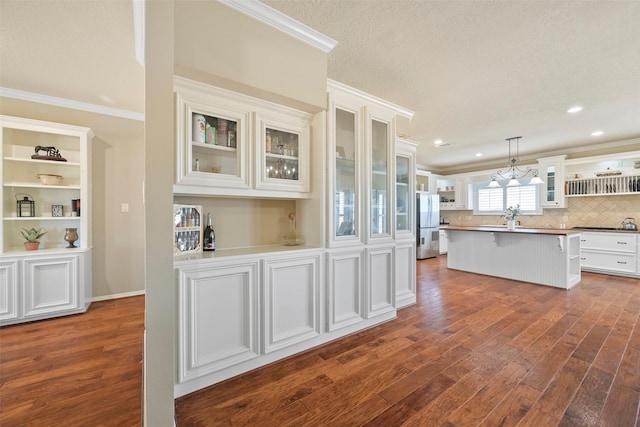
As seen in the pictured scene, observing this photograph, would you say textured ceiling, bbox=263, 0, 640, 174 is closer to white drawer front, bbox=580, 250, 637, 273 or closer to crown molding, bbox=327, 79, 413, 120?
crown molding, bbox=327, 79, 413, 120

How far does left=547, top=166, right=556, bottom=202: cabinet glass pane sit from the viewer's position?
5793mm

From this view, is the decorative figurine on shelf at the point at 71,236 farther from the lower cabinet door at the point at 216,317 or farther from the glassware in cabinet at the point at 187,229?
the lower cabinet door at the point at 216,317

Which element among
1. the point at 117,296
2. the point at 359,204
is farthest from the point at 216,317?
the point at 117,296

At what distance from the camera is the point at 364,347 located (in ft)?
7.85

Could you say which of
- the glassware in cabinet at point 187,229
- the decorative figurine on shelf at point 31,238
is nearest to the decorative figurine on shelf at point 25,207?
the decorative figurine on shelf at point 31,238

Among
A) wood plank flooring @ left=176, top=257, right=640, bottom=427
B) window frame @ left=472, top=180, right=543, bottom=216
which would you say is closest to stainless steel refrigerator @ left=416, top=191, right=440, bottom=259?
window frame @ left=472, top=180, right=543, bottom=216

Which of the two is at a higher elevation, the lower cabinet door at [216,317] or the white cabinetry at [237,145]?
the white cabinetry at [237,145]

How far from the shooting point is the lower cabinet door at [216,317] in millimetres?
1765

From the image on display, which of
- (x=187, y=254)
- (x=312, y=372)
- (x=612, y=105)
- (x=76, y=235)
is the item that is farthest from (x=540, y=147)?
(x=76, y=235)

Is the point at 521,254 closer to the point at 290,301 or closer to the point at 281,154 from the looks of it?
the point at 290,301

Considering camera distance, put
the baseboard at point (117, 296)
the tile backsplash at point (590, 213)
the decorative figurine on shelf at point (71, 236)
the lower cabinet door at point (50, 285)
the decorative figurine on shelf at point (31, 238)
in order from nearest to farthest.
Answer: the lower cabinet door at point (50, 285), the decorative figurine on shelf at point (31, 238), the decorative figurine on shelf at point (71, 236), the baseboard at point (117, 296), the tile backsplash at point (590, 213)

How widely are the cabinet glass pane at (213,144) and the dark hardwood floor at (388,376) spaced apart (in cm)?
156

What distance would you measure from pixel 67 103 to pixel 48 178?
3.10 ft

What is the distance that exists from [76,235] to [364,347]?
12.1ft
